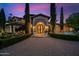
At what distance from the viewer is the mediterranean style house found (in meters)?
4.28

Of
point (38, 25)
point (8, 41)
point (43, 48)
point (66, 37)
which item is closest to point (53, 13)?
point (38, 25)

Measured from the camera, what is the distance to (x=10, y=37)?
4.26 m

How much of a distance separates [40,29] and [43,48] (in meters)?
0.26

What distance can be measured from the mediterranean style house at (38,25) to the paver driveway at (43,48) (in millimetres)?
129

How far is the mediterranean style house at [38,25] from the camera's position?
168 inches

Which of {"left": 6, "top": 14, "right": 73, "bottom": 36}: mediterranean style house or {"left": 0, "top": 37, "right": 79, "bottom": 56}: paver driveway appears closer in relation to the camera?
{"left": 0, "top": 37, "right": 79, "bottom": 56}: paver driveway

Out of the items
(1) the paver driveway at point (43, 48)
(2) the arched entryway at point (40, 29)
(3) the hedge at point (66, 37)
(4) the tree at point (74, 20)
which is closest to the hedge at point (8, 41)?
(1) the paver driveway at point (43, 48)

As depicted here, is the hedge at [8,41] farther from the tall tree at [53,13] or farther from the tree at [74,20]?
the tree at [74,20]

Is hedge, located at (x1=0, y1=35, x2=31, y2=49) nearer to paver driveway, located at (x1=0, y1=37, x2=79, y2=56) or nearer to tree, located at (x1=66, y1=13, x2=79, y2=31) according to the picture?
paver driveway, located at (x1=0, y1=37, x2=79, y2=56)

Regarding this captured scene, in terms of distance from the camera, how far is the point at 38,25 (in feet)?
14.1

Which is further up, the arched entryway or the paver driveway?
the arched entryway

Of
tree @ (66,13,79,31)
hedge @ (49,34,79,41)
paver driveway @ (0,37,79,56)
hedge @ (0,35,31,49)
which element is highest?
tree @ (66,13,79,31)

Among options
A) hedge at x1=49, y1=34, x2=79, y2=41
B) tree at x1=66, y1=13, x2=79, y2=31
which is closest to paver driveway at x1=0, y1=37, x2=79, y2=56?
hedge at x1=49, y1=34, x2=79, y2=41

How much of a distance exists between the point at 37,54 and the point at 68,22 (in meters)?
0.60
